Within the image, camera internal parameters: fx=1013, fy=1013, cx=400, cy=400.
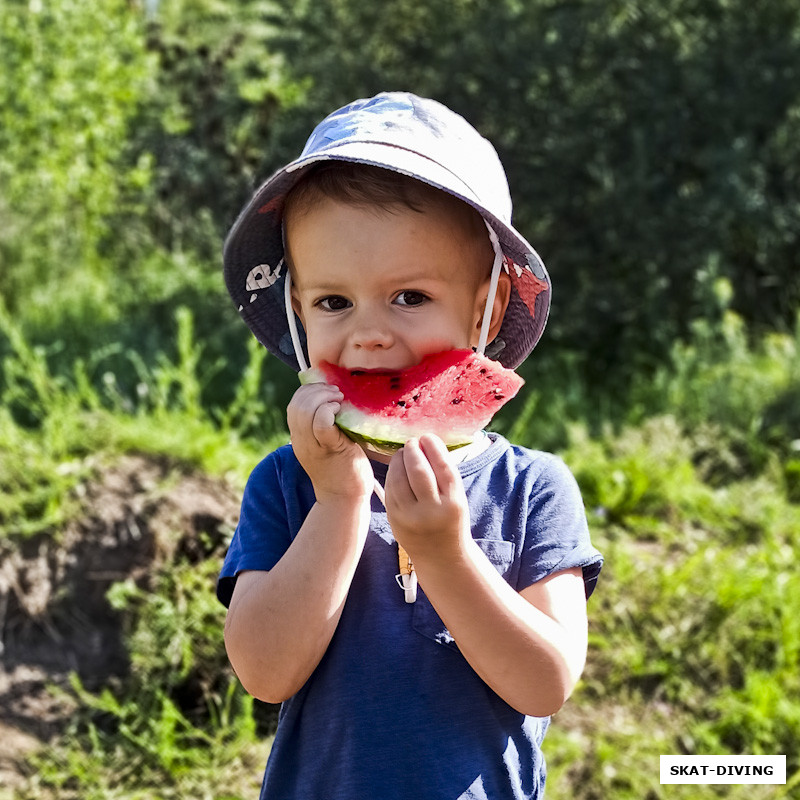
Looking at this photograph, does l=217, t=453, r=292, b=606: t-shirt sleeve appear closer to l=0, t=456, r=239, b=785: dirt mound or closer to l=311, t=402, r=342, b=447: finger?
l=311, t=402, r=342, b=447: finger

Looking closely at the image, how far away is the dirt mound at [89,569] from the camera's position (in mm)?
3607

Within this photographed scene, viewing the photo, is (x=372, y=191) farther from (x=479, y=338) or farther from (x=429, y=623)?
(x=429, y=623)

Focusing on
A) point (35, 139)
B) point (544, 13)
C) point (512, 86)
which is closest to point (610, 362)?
point (512, 86)

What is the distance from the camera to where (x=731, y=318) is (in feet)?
19.3

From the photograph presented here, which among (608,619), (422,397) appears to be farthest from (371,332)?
(608,619)

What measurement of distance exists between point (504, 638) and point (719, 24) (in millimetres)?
5735

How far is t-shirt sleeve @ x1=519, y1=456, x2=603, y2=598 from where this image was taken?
1.80 m

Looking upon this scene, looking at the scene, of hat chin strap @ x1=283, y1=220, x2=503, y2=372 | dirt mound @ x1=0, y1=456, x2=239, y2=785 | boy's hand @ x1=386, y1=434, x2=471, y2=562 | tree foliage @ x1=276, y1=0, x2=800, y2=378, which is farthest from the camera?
tree foliage @ x1=276, y1=0, x2=800, y2=378

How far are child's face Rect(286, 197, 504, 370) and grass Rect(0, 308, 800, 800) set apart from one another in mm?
1774

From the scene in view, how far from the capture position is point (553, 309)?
6.17 metres

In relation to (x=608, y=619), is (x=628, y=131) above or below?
above

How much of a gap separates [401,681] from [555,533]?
0.38 m

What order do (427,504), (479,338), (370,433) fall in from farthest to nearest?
(479,338) < (370,433) < (427,504)

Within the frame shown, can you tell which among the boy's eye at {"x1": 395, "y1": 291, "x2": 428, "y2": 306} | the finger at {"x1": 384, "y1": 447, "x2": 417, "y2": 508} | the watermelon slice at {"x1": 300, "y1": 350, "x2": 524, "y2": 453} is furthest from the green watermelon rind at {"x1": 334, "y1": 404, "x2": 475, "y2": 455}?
the boy's eye at {"x1": 395, "y1": 291, "x2": 428, "y2": 306}
